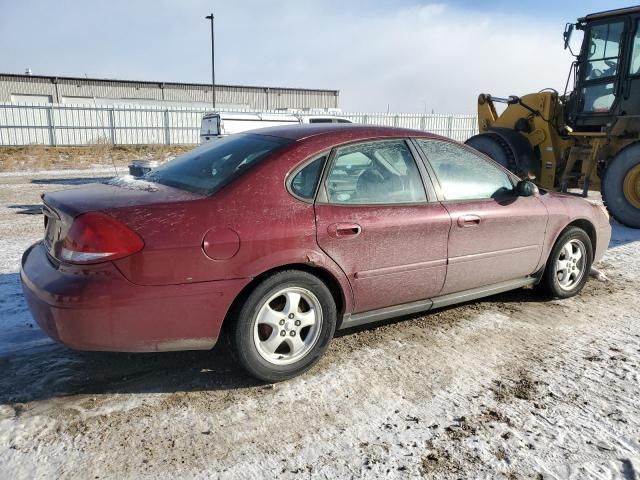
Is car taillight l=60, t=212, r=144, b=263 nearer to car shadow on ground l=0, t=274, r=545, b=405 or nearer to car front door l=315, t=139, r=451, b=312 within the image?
car shadow on ground l=0, t=274, r=545, b=405

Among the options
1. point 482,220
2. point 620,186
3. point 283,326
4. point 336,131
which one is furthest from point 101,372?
point 620,186

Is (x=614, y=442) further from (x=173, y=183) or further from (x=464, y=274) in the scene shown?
(x=173, y=183)

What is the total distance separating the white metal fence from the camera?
2272 cm

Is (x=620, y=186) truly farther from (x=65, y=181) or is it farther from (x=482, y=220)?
(x=65, y=181)

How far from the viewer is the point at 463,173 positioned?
12.7 feet

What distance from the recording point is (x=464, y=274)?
3754 mm

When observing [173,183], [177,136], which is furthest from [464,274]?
[177,136]

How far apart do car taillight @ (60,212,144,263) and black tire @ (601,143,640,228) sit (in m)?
7.60

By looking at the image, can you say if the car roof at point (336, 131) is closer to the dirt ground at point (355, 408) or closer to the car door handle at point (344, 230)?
the car door handle at point (344, 230)

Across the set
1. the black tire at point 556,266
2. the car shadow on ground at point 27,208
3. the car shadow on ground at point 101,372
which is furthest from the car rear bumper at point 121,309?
the car shadow on ground at point 27,208

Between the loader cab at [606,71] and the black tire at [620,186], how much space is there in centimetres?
85

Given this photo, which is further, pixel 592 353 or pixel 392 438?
pixel 592 353

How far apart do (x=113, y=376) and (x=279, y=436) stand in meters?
1.17

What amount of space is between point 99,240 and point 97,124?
24618mm
